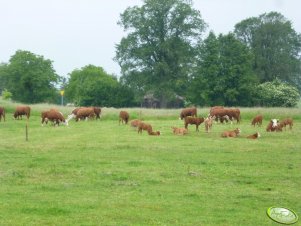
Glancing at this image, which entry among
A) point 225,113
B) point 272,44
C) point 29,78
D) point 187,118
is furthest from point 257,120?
point 29,78

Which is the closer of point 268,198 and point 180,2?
point 268,198

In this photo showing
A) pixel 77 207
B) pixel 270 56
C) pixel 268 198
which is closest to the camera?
pixel 77 207

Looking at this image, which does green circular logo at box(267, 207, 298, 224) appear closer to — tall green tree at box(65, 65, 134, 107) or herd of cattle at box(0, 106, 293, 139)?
herd of cattle at box(0, 106, 293, 139)

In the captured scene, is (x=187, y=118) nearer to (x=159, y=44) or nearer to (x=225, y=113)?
(x=225, y=113)

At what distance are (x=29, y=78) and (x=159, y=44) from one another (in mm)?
20997

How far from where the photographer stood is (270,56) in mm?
80188

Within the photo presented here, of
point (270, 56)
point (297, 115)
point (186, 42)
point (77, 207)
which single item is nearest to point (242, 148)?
point (77, 207)

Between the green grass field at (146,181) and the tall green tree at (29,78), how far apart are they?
5721 centimetres

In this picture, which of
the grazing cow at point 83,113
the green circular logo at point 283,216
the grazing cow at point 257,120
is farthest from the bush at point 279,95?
the green circular logo at point 283,216

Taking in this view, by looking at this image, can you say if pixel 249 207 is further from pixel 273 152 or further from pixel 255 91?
pixel 255 91

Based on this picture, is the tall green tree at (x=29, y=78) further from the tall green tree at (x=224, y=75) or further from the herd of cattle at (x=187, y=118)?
the herd of cattle at (x=187, y=118)

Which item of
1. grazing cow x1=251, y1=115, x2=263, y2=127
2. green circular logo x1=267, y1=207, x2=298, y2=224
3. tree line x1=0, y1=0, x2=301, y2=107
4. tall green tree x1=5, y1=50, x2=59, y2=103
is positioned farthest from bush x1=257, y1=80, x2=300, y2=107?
green circular logo x1=267, y1=207, x2=298, y2=224

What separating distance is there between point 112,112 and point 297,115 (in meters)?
15.3

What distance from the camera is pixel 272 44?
3147 inches
